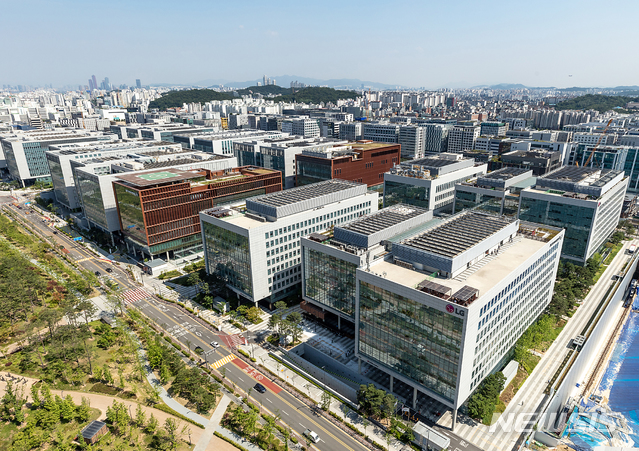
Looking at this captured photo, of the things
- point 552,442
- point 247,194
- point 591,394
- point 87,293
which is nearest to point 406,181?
point 247,194

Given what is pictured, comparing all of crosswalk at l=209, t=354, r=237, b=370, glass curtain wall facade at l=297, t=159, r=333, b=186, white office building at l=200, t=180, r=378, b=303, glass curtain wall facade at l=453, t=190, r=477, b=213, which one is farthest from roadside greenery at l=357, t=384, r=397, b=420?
glass curtain wall facade at l=297, t=159, r=333, b=186

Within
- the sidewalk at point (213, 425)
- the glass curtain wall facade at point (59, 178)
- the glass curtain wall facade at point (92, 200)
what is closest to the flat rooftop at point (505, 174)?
the sidewalk at point (213, 425)

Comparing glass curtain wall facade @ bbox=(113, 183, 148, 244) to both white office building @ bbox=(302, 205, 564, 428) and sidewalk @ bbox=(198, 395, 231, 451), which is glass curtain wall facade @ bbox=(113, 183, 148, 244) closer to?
white office building @ bbox=(302, 205, 564, 428)

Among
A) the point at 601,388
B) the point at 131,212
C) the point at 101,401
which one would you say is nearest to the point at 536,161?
the point at 601,388

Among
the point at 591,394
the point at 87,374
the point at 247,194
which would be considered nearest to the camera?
the point at 87,374

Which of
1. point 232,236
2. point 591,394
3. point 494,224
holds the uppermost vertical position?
point 494,224

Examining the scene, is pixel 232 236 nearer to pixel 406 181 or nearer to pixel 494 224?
pixel 494 224
